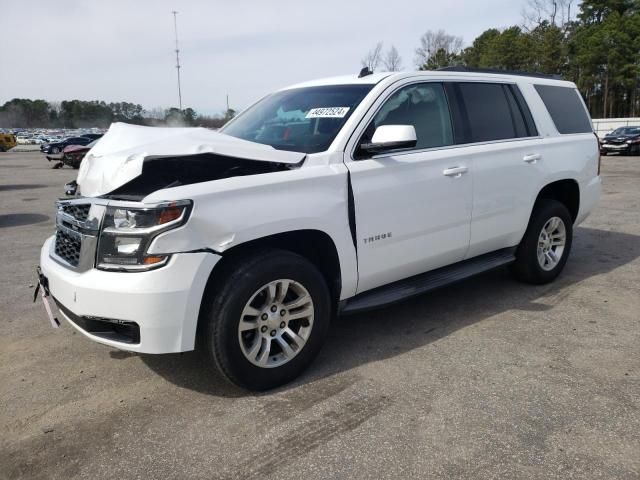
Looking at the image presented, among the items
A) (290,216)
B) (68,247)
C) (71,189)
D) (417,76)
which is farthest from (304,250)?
(71,189)

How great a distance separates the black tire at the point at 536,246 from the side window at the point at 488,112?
76cm

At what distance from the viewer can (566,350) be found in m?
3.64

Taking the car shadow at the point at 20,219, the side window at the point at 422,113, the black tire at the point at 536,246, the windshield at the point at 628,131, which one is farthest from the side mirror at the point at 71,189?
the windshield at the point at 628,131

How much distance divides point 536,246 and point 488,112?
1.33 metres

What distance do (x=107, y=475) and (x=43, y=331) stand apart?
7.08 feet

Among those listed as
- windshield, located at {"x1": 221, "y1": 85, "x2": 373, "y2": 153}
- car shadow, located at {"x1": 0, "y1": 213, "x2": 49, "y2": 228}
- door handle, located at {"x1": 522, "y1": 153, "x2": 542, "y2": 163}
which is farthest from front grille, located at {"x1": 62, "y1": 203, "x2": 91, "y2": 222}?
car shadow, located at {"x1": 0, "y1": 213, "x2": 49, "y2": 228}

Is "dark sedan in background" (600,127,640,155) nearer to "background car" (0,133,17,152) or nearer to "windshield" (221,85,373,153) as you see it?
"windshield" (221,85,373,153)

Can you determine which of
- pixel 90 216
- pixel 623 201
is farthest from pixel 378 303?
pixel 623 201

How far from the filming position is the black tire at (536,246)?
188 inches

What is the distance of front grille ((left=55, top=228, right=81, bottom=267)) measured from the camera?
9.88ft

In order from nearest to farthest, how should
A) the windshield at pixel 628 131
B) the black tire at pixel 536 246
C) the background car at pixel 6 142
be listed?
the black tire at pixel 536 246, the windshield at pixel 628 131, the background car at pixel 6 142

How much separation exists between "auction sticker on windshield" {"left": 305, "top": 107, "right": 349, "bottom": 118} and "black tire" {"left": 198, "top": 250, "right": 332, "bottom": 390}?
1.08 m

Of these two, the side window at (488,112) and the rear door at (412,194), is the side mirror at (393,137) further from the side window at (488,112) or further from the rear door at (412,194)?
the side window at (488,112)

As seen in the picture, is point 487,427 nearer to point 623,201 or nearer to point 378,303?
point 378,303
